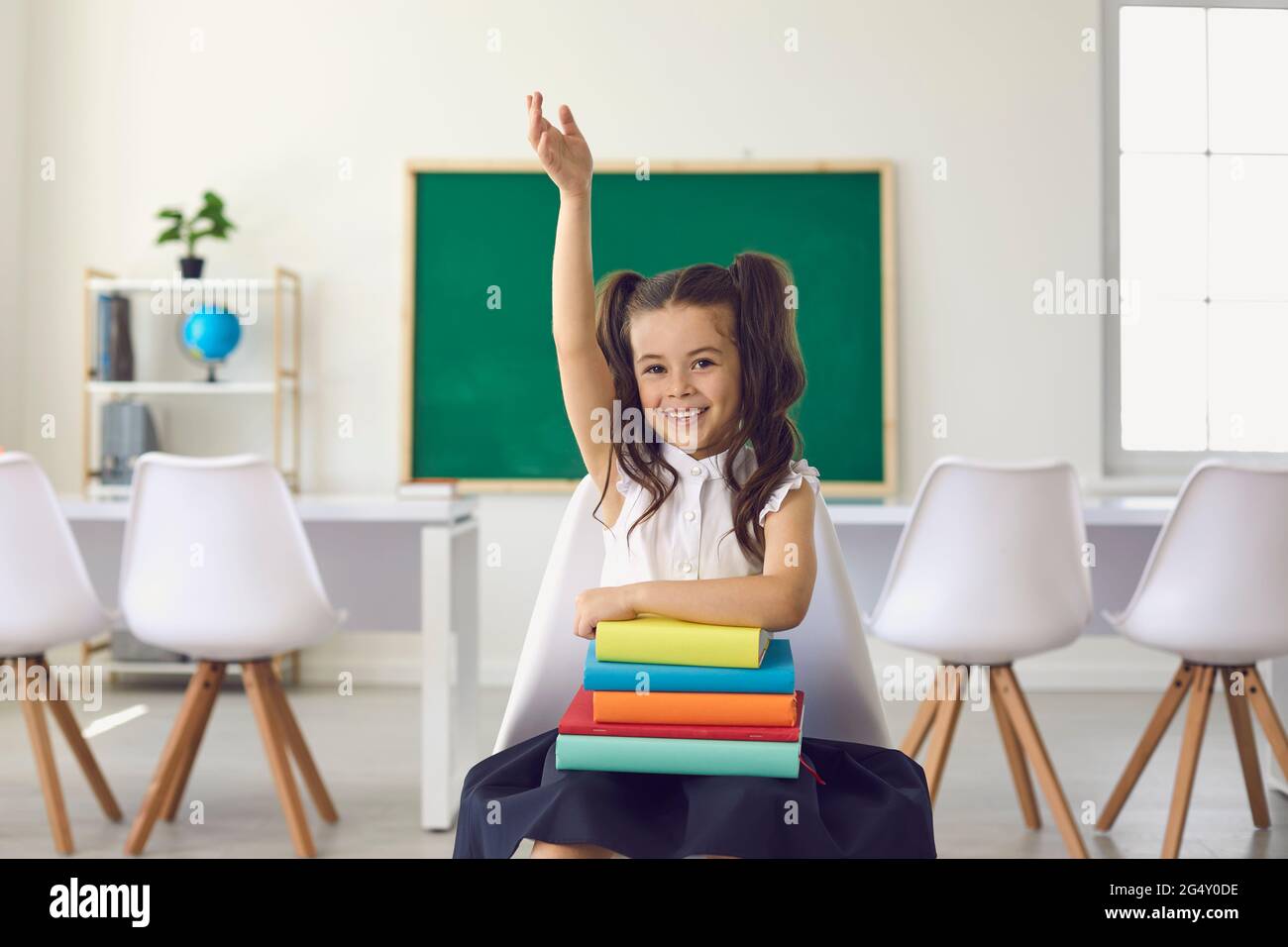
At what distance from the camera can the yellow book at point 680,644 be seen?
85 centimetres

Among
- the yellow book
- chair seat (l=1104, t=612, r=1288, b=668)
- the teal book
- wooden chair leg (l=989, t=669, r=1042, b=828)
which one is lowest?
wooden chair leg (l=989, t=669, r=1042, b=828)

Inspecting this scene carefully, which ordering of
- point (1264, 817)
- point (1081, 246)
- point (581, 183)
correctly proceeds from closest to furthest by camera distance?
1. point (581, 183)
2. point (1264, 817)
3. point (1081, 246)

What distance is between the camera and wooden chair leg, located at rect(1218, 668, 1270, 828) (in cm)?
227

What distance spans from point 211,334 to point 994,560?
2.78m

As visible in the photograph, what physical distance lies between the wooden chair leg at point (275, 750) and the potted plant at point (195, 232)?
6.77ft

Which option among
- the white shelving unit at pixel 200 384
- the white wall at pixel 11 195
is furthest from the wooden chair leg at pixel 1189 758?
the white wall at pixel 11 195

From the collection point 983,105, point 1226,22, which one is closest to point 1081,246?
point 983,105

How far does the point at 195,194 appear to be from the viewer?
4.02m

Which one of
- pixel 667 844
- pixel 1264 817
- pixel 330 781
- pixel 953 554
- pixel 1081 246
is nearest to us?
pixel 667 844

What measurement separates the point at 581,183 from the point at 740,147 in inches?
123

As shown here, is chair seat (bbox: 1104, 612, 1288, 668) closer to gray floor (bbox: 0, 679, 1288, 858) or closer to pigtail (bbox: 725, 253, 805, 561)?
gray floor (bbox: 0, 679, 1288, 858)

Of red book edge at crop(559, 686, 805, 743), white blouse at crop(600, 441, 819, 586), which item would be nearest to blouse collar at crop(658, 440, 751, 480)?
white blouse at crop(600, 441, 819, 586)

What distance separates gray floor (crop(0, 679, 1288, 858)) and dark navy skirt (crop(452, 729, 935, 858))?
3.68 ft

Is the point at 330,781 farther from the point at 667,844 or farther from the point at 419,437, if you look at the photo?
the point at 667,844
